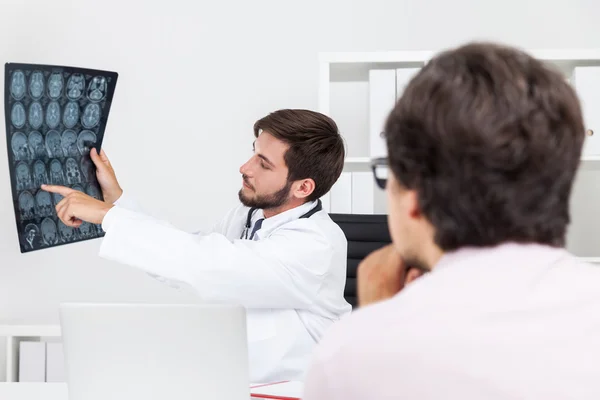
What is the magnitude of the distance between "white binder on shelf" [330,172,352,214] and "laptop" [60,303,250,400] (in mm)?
1514

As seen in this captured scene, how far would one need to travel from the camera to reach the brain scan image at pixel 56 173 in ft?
6.35

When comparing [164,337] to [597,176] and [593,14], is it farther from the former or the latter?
[593,14]

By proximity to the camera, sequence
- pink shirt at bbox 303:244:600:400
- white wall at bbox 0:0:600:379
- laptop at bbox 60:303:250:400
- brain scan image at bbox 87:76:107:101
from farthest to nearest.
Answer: white wall at bbox 0:0:600:379 < brain scan image at bbox 87:76:107:101 < laptop at bbox 60:303:250:400 < pink shirt at bbox 303:244:600:400

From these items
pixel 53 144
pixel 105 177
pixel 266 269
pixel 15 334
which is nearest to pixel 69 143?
pixel 53 144

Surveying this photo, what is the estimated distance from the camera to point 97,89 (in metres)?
2.05

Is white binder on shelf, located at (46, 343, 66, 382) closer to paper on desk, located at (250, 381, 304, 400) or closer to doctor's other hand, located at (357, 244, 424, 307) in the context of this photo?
paper on desk, located at (250, 381, 304, 400)

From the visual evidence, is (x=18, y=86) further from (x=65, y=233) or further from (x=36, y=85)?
(x=65, y=233)

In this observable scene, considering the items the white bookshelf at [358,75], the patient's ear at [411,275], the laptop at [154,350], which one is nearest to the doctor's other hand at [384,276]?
the patient's ear at [411,275]

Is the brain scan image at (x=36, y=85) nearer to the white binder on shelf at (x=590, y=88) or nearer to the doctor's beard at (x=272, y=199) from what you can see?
the doctor's beard at (x=272, y=199)

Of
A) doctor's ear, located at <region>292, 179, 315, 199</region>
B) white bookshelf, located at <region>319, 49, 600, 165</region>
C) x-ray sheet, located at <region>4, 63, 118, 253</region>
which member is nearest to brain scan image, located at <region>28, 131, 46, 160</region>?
x-ray sheet, located at <region>4, 63, 118, 253</region>

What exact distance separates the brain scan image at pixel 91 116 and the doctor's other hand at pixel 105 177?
0.23 feet

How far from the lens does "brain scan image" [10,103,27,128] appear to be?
6.46ft

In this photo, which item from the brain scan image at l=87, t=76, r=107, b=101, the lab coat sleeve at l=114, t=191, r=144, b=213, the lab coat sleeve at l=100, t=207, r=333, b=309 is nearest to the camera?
the lab coat sleeve at l=100, t=207, r=333, b=309

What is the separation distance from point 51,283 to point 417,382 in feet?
9.28
